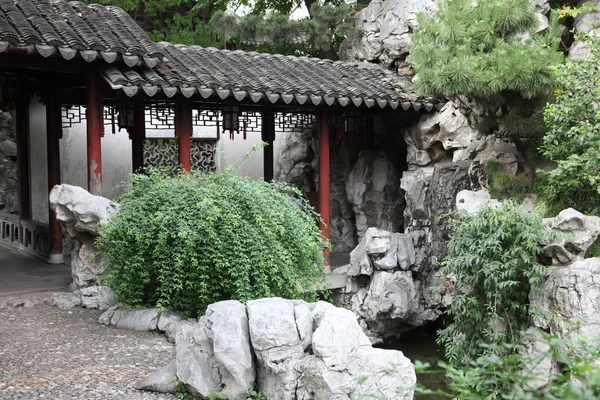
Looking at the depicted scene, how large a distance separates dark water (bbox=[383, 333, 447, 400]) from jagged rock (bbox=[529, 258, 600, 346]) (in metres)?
1.86

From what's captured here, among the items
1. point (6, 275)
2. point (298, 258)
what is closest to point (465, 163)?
point (298, 258)

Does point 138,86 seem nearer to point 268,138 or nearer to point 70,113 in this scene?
point 70,113

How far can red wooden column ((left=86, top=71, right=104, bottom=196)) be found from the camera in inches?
320

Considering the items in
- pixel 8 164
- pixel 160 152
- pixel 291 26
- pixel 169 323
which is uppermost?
pixel 291 26

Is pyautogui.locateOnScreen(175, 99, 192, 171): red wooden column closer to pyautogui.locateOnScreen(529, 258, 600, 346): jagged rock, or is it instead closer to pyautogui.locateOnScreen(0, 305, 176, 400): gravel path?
pyautogui.locateOnScreen(0, 305, 176, 400): gravel path

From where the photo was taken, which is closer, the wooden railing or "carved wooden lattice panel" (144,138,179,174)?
the wooden railing

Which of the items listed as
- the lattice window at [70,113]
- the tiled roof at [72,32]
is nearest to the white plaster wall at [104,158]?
the lattice window at [70,113]

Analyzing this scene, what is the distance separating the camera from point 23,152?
11211 mm

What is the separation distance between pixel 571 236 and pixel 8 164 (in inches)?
493

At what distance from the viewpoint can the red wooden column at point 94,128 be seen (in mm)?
8117

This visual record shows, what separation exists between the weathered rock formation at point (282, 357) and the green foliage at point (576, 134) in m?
4.27

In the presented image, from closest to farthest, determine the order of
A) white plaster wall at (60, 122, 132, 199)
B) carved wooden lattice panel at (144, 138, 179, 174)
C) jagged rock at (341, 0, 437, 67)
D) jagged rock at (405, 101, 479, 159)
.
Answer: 1. jagged rock at (405, 101, 479, 159)
2. jagged rock at (341, 0, 437, 67)
3. white plaster wall at (60, 122, 132, 199)
4. carved wooden lattice panel at (144, 138, 179, 174)

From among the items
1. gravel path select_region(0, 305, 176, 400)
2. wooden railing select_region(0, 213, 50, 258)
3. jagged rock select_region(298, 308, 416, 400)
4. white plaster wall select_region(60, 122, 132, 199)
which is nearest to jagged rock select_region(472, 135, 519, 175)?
gravel path select_region(0, 305, 176, 400)

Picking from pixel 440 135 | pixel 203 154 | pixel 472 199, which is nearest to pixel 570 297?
pixel 472 199
